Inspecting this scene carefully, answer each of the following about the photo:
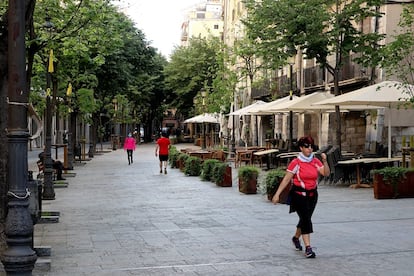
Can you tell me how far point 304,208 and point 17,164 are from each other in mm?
4057

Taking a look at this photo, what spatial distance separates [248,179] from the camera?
51.3ft

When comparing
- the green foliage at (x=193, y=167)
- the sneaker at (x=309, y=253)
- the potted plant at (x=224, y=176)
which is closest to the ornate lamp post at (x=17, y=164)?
the sneaker at (x=309, y=253)

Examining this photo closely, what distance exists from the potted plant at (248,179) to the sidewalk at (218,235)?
319mm

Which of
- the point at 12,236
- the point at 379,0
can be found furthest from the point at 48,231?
the point at 379,0

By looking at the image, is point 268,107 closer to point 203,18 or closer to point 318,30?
point 318,30

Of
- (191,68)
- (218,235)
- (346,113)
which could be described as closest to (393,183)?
(218,235)

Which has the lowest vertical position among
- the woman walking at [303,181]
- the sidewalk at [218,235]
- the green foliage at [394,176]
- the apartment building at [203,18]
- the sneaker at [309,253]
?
the sidewalk at [218,235]

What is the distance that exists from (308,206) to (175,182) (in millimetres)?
11860

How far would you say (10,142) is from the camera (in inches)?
213

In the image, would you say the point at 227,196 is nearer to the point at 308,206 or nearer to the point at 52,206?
the point at 52,206

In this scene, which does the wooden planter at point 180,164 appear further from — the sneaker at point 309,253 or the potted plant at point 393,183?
the sneaker at point 309,253

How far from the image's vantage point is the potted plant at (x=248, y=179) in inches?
615

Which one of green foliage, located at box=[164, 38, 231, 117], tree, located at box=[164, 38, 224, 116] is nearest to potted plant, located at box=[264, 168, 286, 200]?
green foliage, located at box=[164, 38, 231, 117]

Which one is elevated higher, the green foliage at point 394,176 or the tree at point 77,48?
the tree at point 77,48
